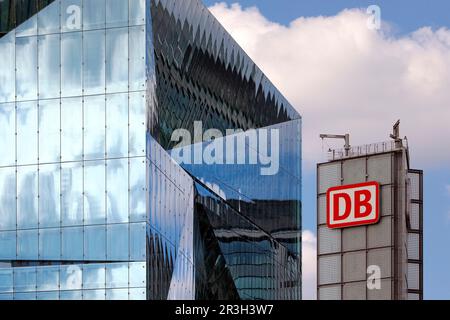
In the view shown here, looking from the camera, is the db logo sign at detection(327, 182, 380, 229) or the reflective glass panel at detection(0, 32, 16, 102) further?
the db logo sign at detection(327, 182, 380, 229)

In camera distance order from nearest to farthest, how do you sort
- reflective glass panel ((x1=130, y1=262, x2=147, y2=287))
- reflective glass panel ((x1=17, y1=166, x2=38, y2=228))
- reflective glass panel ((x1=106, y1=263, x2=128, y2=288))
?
1. reflective glass panel ((x1=130, y1=262, x2=147, y2=287))
2. reflective glass panel ((x1=106, y1=263, x2=128, y2=288))
3. reflective glass panel ((x1=17, y1=166, x2=38, y2=228))

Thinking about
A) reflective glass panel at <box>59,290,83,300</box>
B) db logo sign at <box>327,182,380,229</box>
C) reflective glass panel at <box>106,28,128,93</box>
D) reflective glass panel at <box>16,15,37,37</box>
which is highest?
reflective glass panel at <box>16,15,37,37</box>

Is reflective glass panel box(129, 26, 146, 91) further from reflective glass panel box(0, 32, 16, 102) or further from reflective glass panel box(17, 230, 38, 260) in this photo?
reflective glass panel box(17, 230, 38, 260)

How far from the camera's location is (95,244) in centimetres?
7519

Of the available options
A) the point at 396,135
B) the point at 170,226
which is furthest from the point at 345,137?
the point at 170,226

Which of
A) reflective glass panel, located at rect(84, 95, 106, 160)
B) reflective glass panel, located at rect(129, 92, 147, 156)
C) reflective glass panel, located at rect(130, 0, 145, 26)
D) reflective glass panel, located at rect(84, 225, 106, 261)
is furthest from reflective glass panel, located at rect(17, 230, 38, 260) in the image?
reflective glass panel, located at rect(130, 0, 145, 26)

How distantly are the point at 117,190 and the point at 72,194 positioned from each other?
293 centimetres

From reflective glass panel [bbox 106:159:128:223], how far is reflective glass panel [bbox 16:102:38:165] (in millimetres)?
5334

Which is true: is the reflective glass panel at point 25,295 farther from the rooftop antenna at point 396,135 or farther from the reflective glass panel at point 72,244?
the rooftop antenna at point 396,135

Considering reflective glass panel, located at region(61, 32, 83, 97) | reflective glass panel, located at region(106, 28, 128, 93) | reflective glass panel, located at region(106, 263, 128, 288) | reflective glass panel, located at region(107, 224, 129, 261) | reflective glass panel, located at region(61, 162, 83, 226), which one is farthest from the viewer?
reflective glass panel, located at region(61, 32, 83, 97)

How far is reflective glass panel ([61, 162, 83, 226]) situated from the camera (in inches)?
2997

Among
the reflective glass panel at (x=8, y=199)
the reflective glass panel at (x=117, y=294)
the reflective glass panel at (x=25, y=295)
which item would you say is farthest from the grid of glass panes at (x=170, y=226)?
the reflective glass panel at (x=8, y=199)

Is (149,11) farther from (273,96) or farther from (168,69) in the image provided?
(273,96)

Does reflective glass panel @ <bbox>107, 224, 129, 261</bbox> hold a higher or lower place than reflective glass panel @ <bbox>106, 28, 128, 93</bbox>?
lower
